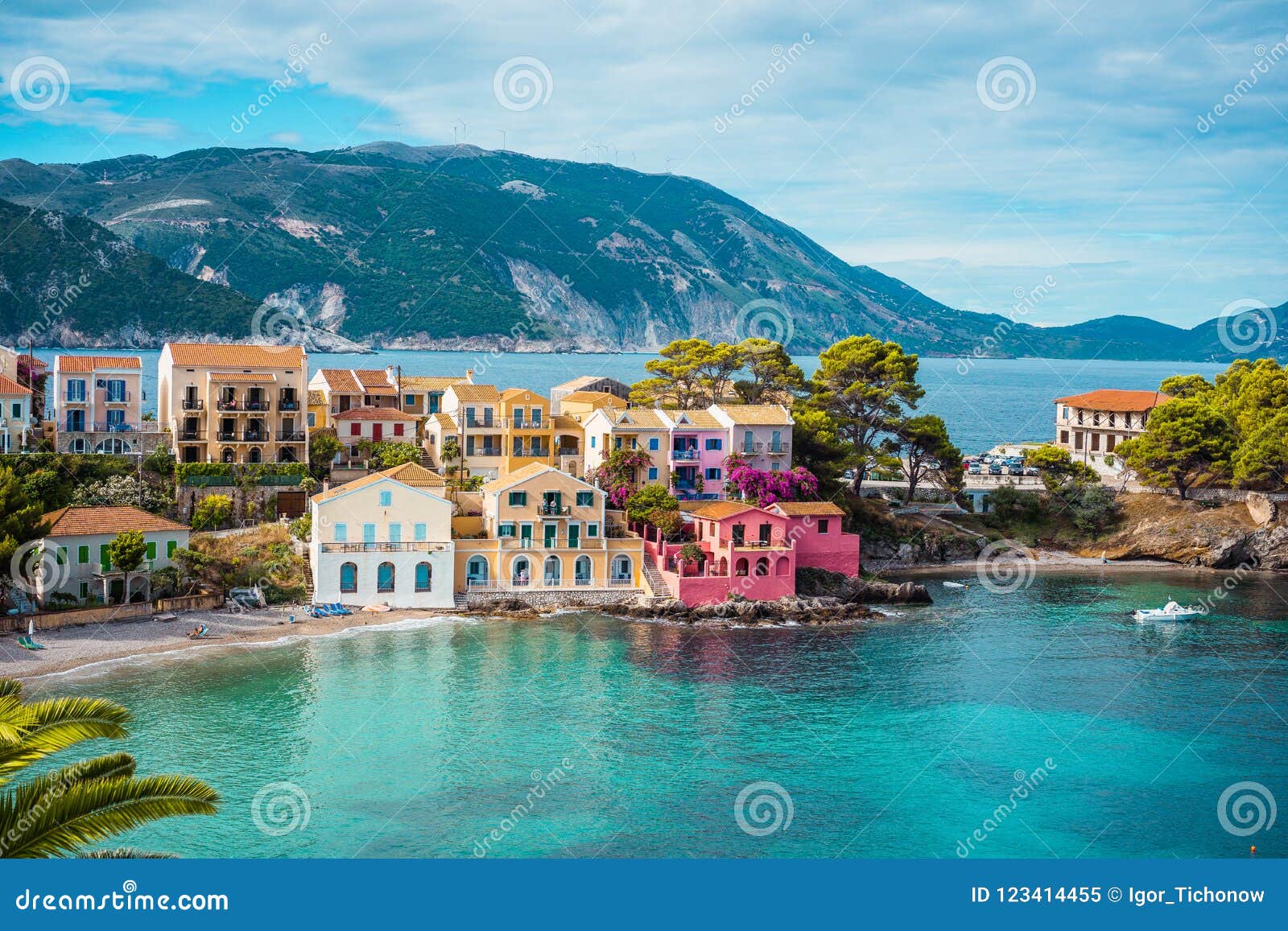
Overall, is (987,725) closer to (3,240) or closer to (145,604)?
(145,604)

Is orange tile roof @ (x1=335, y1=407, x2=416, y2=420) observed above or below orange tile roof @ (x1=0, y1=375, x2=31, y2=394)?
below

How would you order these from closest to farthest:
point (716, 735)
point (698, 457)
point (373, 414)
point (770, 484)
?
point (716, 735) < point (770, 484) < point (698, 457) < point (373, 414)

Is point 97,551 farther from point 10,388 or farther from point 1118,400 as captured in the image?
point 1118,400

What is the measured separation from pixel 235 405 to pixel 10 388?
8.84m

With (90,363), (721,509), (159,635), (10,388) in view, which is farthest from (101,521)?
(721,509)

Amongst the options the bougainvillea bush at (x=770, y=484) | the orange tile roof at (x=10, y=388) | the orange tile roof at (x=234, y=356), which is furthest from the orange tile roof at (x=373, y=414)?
the bougainvillea bush at (x=770, y=484)

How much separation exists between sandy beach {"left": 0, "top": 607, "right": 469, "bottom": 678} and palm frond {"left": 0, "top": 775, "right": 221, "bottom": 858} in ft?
80.6

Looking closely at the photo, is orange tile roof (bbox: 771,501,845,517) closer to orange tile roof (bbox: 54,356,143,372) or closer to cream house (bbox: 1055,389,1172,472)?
orange tile roof (bbox: 54,356,143,372)

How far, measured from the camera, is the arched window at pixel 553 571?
46.7 metres

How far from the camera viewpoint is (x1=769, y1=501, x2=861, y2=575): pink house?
166ft

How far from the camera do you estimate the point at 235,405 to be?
5291cm

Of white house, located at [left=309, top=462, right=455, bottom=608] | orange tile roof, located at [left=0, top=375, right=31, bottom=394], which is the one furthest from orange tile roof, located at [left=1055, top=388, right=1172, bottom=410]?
orange tile roof, located at [left=0, top=375, right=31, bottom=394]

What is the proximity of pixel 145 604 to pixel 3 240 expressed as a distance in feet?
371

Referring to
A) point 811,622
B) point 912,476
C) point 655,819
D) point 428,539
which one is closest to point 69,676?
point 428,539
